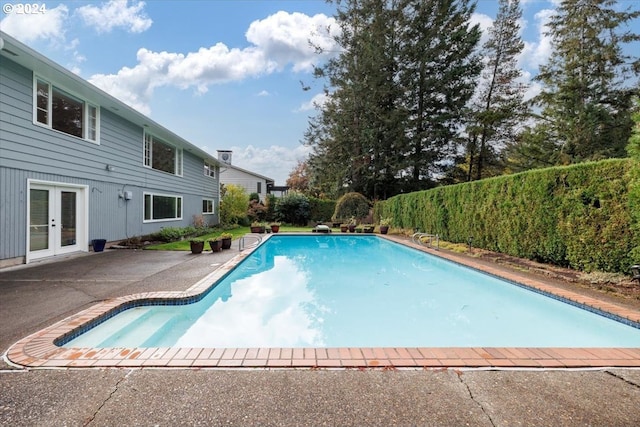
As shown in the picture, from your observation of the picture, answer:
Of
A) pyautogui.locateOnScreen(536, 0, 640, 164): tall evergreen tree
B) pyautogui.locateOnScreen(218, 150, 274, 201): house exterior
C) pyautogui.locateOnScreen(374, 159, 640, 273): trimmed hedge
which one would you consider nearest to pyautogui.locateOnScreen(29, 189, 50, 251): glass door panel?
pyautogui.locateOnScreen(374, 159, 640, 273): trimmed hedge

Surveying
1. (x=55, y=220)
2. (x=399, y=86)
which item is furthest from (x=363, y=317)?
(x=399, y=86)

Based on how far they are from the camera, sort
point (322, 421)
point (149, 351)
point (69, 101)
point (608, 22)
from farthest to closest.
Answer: point (608, 22) < point (69, 101) < point (149, 351) < point (322, 421)

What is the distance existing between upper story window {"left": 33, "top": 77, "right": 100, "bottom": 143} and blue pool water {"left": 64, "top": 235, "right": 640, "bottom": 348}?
610 cm

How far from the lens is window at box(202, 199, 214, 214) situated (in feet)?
64.3

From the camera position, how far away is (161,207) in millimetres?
14125

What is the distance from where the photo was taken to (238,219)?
23094 millimetres

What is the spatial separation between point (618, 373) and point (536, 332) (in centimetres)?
173

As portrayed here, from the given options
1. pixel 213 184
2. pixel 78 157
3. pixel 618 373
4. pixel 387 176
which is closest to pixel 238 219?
pixel 213 184

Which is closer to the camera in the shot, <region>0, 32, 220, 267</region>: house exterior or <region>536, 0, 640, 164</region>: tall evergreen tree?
<region>0, 32, 220, 267</region>: house exterior

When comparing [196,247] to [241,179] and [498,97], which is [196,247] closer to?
[498,97]

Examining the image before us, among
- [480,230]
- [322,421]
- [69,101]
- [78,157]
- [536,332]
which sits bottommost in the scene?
[536,332]

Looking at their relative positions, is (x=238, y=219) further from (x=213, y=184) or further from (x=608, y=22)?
(x=608, y=22)

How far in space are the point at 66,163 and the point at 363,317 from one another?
883 cm

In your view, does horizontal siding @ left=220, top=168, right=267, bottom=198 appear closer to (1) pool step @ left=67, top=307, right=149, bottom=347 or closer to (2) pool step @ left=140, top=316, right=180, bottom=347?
(1) pool step @ left=67, top=307, right=149, bottom=347
